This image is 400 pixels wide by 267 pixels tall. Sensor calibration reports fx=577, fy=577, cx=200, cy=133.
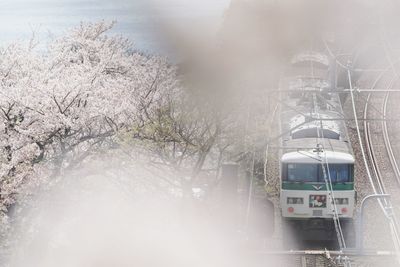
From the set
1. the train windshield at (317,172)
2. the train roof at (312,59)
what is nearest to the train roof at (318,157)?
the train windshield at (317,172)

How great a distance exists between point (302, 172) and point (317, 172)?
0.42 meters

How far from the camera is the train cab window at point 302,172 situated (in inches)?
644

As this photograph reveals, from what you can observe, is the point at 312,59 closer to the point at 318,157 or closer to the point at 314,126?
the point at 314,126

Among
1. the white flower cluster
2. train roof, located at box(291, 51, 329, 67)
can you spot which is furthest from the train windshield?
train roof, located at box(291, 51, 329, 67)

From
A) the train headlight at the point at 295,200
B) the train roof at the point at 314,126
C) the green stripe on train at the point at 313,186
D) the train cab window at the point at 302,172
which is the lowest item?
the train headlight at the point at 295,200

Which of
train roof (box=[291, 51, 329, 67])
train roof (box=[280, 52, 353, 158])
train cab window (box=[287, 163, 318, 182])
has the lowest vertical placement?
train cab window (box=[287, 163, 318, 182])

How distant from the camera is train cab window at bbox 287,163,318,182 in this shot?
1636cm

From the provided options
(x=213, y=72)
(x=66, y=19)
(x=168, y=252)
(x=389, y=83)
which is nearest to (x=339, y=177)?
(x=168, y=252)

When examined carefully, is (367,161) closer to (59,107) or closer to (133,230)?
(133,230)

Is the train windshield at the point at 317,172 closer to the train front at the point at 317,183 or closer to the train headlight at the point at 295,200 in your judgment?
the train front at the point at 317,183

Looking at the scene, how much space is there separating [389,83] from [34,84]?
22184mm

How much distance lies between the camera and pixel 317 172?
16359 mm

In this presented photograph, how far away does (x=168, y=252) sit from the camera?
650 inches

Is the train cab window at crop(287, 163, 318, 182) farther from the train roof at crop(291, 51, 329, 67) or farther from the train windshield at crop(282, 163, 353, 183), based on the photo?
the train roof at crop(291, 51, 329, 67)
